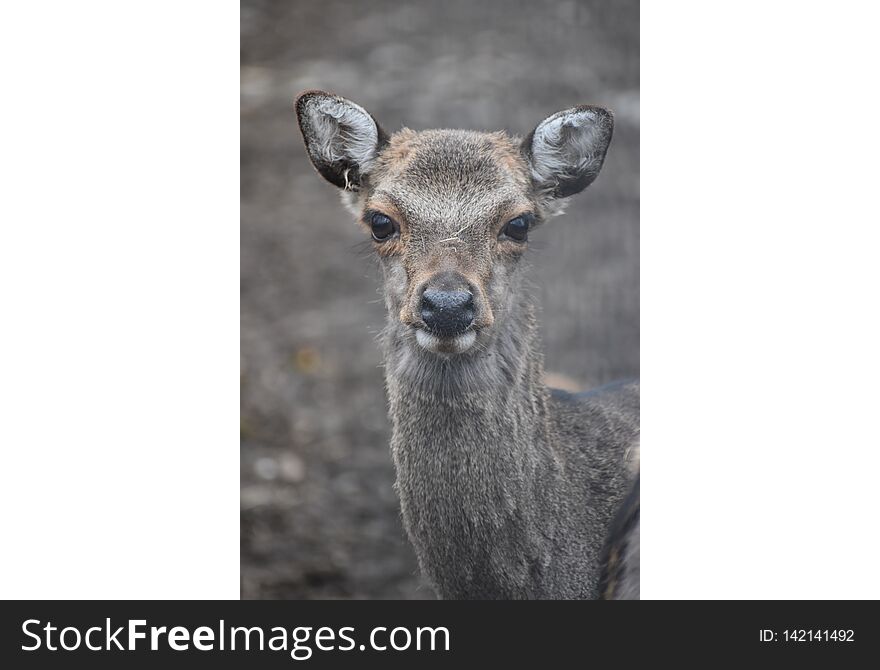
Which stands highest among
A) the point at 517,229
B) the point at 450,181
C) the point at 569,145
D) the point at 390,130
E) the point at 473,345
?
the point at 390,130

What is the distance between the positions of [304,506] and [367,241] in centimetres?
127

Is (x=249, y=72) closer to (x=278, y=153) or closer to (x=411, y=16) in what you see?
(x=278, y=153)

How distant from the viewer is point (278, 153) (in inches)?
152

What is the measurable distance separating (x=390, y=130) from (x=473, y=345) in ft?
2.45

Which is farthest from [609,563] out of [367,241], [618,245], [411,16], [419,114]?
[411,16]

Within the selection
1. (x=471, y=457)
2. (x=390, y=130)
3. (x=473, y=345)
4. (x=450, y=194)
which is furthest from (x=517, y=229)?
(x=471, y=457)

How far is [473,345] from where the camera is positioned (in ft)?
10.4

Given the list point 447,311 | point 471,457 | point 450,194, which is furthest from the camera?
point 471,457

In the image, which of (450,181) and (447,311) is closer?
(447,311)

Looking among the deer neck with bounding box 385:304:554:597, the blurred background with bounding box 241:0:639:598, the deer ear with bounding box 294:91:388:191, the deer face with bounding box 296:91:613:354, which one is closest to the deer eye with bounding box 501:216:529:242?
the deer face with bounding box 296:91:613:354

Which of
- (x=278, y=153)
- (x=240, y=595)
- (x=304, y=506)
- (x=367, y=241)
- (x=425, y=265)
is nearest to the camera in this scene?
(x=425, y=265)

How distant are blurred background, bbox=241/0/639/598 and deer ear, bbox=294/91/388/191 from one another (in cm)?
22

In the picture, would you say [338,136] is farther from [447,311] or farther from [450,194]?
[447,311]

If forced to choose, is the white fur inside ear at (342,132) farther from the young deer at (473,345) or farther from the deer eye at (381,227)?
the deer eye at (381,227)
